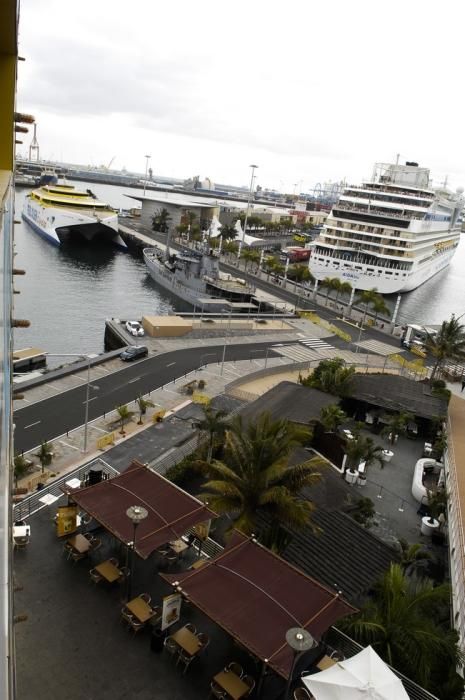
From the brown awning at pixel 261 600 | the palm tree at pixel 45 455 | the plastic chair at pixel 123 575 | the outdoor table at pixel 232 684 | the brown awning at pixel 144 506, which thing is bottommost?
the palm tree at pixel 45 455

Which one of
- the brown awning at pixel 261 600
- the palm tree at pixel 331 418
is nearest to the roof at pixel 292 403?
the palm tree at pixel 331 418

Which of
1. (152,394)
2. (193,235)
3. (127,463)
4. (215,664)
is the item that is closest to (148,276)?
(193,235)

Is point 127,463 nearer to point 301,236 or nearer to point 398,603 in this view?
point 398,603

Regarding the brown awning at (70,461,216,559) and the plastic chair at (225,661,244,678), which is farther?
the brown awning at (70,461,216,559)

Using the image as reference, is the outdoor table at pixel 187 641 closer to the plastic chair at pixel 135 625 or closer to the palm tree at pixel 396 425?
the plastic chair at pixel 135 625

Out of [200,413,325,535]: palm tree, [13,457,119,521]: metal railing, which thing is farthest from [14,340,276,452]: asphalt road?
[200,413,325,535]: palm tree

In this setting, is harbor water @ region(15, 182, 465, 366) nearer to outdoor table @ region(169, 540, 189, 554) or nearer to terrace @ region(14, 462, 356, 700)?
outdoor table @ region(169, 540, 189, 554)
